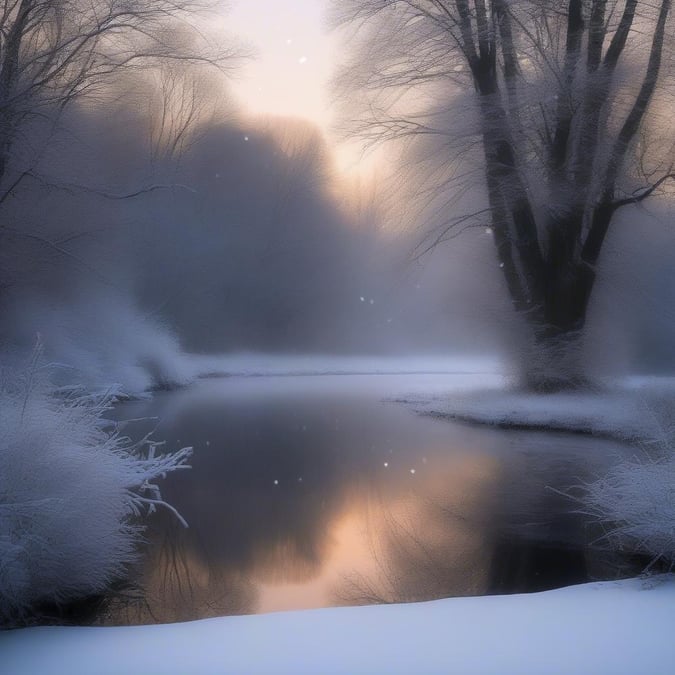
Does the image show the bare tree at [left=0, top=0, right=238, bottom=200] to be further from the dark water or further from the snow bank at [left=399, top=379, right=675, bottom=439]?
the snow bank at [left=399, top=379, right=675, bottom=439]

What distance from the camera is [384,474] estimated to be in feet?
24.5

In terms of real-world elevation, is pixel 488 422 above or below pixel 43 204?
below

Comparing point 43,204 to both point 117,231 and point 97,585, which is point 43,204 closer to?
point 117,231

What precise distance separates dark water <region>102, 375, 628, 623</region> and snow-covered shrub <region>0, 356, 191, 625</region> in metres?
0.27

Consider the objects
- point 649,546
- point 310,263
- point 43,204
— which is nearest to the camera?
point 649,546

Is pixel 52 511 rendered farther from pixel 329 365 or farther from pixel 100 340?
pixel 329 365

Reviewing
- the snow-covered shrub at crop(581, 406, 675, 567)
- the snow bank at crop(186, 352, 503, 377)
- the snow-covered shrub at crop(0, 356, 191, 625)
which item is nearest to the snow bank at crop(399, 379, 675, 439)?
the snow-covered shrub at crop(581, 406, 675, 567)

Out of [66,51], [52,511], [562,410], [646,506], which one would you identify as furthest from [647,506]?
[66,51]

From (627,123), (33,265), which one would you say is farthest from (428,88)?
(33,265)

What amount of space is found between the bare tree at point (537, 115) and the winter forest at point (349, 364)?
5cm

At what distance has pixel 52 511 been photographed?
372 cm

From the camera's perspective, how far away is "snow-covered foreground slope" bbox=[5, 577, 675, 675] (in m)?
2.95

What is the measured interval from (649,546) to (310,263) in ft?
84.6

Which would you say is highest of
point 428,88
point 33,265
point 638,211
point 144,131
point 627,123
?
point 144,131
